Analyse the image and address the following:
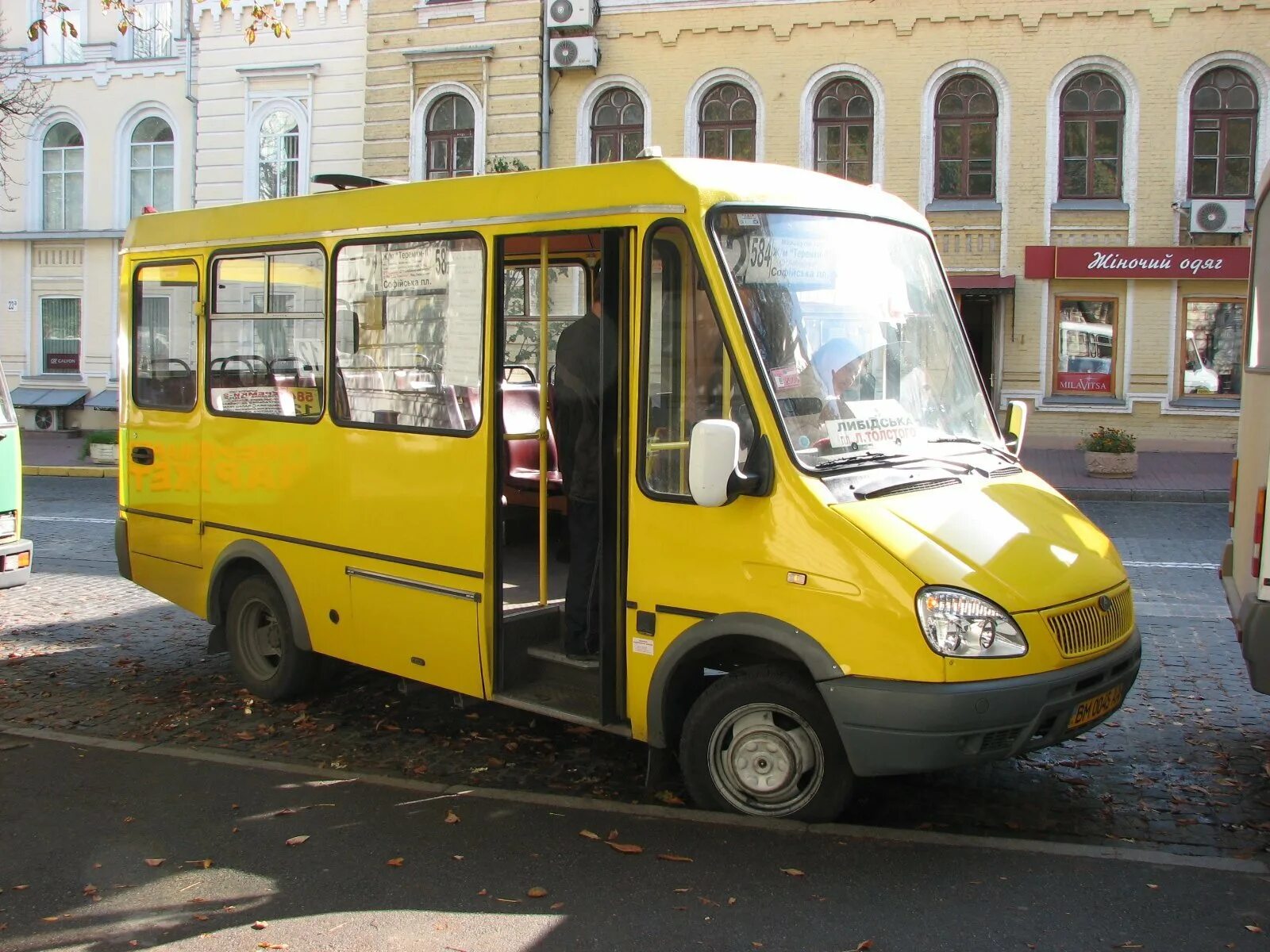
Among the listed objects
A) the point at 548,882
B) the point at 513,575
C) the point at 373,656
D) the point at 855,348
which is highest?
the point at 855,348

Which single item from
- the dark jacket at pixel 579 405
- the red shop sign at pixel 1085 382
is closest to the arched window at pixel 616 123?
the red shop sign at pixel 1085 382

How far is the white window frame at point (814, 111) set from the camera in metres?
24.2

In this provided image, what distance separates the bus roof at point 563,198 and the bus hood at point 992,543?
136 centimetres

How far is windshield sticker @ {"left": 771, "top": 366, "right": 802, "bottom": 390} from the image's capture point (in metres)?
5.03

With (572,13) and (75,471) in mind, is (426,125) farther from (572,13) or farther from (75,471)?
(75,471)

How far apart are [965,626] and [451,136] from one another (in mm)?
24106

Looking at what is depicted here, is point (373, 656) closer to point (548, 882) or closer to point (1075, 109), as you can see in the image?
point (548, 882)

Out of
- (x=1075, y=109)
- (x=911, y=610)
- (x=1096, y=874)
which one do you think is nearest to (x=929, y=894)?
(x=1096, y=874)

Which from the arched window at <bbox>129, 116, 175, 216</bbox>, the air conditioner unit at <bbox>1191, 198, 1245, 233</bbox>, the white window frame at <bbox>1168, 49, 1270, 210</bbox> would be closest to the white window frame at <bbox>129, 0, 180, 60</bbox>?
the arched window at <bbox>129, 116, 175, 216</bbox>

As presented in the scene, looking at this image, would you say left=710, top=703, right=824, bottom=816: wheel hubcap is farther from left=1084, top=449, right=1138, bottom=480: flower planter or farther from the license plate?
left=1084, top=449, right=1138, bottom=480: flower planter

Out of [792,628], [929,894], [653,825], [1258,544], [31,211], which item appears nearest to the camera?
[929,894]

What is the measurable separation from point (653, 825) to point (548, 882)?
0.63m

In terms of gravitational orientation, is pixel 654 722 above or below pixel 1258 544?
below

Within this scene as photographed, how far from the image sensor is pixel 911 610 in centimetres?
459
